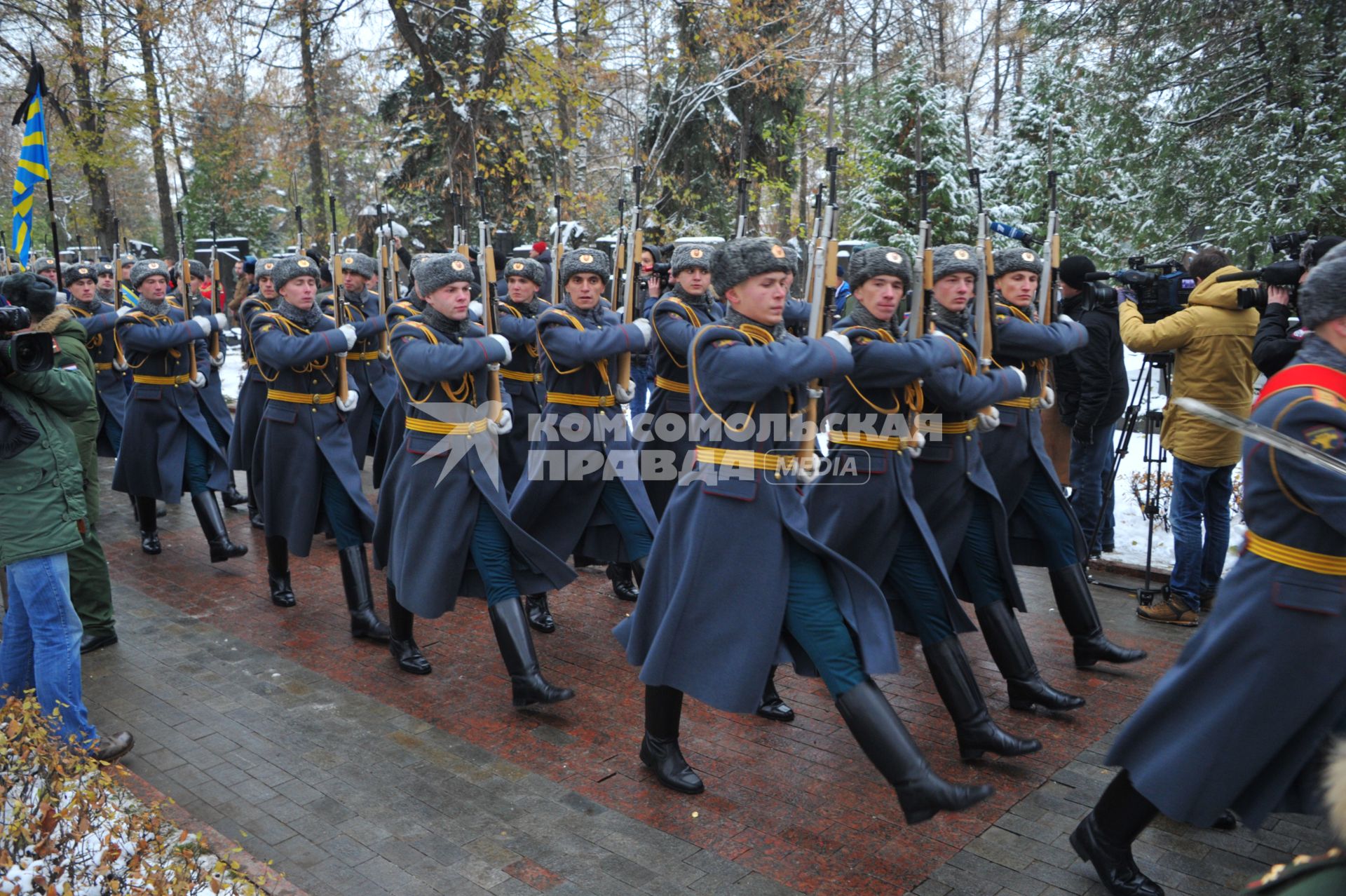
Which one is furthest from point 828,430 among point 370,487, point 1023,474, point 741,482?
point 370,487


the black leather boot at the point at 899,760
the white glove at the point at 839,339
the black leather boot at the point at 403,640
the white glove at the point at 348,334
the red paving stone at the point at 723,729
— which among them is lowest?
the red paving stone at the point at 723,729

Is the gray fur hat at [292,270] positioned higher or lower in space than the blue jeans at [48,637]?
higher

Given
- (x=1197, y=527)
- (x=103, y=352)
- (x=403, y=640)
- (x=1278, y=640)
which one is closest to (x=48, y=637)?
(x=403, y=640)

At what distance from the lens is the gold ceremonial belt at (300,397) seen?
6.88m

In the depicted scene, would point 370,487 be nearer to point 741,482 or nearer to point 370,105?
point 741,482

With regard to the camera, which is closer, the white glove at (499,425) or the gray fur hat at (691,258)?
the white glove at (499,425)

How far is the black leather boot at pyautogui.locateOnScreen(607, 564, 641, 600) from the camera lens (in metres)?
7.23

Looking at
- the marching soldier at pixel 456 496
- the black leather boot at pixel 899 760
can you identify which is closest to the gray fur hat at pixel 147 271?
the marching soldier at pixel 456 496

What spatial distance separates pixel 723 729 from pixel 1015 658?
4.59 feet

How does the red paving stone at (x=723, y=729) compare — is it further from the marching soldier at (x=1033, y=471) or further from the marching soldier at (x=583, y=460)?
the marching soldier at (x=583, y=460)

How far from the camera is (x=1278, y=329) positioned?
18.0 ft

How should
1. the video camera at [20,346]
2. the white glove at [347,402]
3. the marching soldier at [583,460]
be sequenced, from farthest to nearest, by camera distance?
the white glove at [347,402] < the marching soldier at [583,460] < the video camera at [20,346]

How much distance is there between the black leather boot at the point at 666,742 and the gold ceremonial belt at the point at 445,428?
1676 millimetres

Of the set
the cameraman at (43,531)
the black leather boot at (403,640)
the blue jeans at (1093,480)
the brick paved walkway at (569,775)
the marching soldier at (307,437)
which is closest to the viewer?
the brick paved walkway at (569,775)
